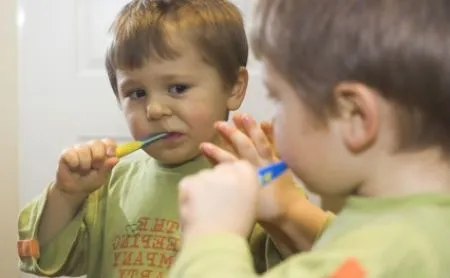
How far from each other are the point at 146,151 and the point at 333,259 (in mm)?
532

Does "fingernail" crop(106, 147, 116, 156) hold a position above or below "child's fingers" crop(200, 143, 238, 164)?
below

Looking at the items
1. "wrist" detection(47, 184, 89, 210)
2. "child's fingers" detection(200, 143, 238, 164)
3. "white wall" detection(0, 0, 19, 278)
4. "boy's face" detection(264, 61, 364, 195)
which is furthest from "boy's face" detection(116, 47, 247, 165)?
"white wall" detection(0, 0, 19, 278)

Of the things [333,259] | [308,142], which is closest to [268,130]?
[308,142]

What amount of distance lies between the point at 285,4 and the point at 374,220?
0.69 ft

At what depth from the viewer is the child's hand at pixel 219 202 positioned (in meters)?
0.60

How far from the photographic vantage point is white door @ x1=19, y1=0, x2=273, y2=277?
1.69 m

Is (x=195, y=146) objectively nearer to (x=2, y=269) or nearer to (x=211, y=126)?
(x=211, y=126)

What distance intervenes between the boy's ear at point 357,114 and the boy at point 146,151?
414 millimetres

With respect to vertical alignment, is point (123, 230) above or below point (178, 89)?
below

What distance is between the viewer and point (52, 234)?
3.40 feet

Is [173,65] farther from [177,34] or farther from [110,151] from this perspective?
[110,151]

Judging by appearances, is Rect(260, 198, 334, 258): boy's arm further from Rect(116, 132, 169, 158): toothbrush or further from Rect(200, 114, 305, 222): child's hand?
Rect(116, 132, 169, 158): toothbrush

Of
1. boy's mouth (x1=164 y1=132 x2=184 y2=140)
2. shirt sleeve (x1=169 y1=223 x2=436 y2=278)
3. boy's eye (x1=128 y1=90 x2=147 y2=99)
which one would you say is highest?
boy's eye (x1=128 y1=90 x2=147 y2=99)

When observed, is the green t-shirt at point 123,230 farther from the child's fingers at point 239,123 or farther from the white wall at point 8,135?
the white wall at point 8,135
